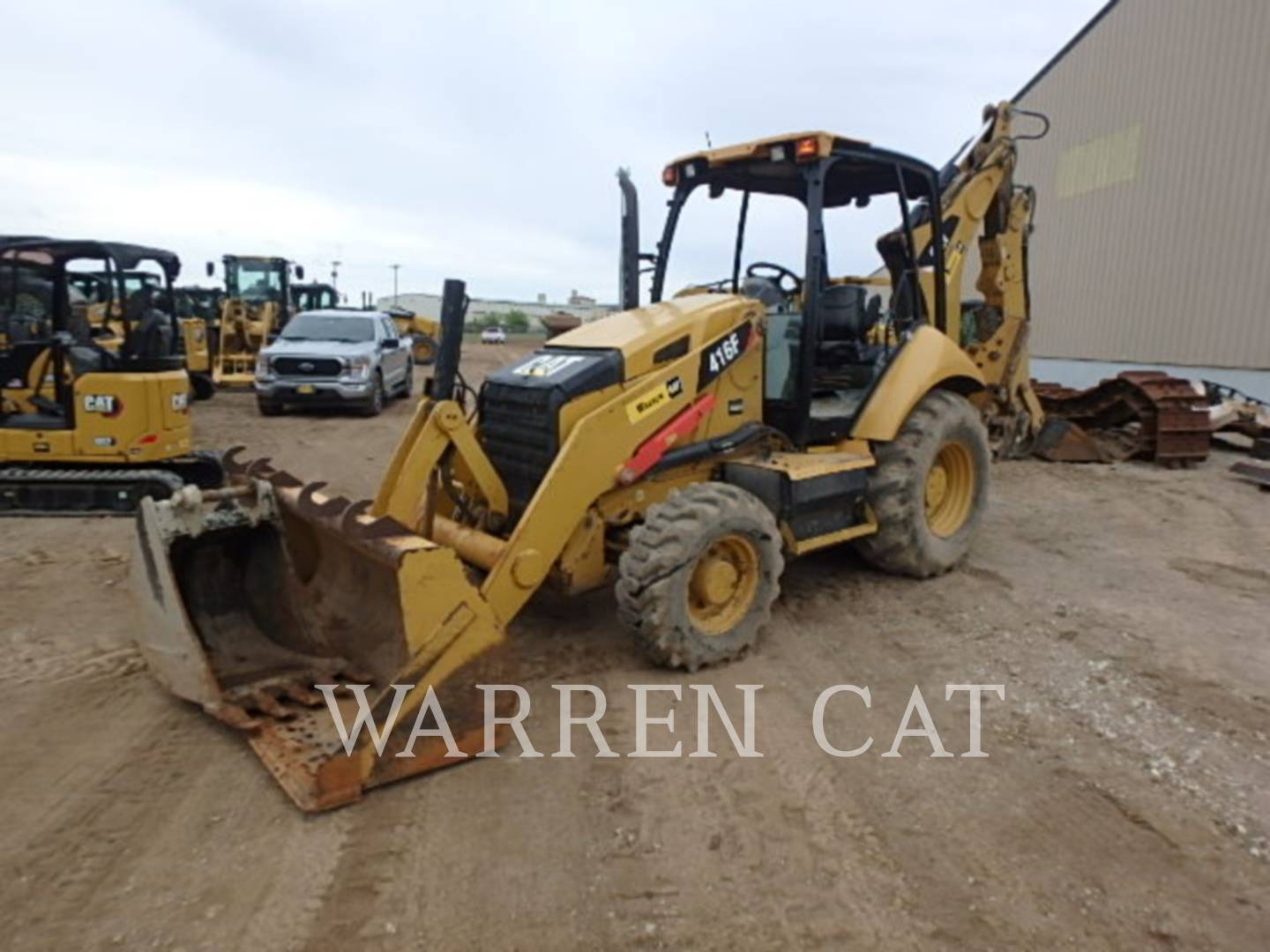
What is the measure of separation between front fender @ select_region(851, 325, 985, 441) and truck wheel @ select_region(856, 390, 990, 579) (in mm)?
156

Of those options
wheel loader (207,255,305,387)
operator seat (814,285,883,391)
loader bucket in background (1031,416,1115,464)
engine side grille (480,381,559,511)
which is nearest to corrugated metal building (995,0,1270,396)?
loader bucket in background (1031,416,1115,464)

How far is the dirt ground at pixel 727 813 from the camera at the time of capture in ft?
8.71

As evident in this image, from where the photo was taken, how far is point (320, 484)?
4.52 metres

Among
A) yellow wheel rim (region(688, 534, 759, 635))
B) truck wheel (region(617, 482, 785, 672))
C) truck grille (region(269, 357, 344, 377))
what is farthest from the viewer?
truck grille (region(269, 357, 344, 377))

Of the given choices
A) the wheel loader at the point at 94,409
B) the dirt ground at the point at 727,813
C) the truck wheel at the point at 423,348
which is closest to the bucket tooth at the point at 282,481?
the dirt ground at the point at 727,813

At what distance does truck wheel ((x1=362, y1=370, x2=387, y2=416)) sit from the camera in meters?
15.1

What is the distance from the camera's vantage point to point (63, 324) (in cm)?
834

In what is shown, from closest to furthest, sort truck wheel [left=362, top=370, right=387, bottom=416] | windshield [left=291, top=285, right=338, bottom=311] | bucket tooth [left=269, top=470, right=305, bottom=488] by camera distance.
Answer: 1. bucket tooth [left=269, top=470, right=305, bottom=488]
2. truck wheel [left=362, top=370, right=387, bottom=416]
3. windshield [left=291, top=285, right=338, bottom=311]

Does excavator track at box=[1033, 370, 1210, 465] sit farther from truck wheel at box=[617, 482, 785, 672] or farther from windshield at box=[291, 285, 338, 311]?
windshield at box=[291, 285, 338, 311]

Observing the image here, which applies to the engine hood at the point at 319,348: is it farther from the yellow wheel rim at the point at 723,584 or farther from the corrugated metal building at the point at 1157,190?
the corrugated metal building at the point at 1157,190

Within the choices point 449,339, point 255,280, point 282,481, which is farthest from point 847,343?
point 255,280

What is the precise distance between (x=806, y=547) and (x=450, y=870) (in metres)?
2.80

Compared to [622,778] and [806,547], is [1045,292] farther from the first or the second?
[622,778]

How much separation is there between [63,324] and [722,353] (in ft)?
22.1
